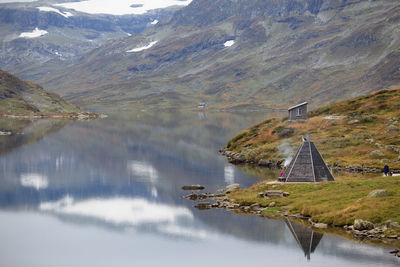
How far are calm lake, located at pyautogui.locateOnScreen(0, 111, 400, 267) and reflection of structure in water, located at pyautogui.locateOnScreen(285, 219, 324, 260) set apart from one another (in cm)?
11

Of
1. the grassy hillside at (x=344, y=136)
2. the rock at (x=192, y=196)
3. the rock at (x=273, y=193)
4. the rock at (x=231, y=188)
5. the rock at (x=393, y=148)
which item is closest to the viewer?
the rock at (x=273, y=193)

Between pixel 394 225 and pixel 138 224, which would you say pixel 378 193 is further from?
pixel 138 224

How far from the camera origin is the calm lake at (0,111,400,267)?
51969 mm

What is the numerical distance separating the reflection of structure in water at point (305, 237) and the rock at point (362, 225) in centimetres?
391

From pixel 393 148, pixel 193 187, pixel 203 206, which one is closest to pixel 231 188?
pixel 193 187

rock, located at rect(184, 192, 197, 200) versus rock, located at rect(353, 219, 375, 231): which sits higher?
rock, located at rect(184, 192, 197, 200)

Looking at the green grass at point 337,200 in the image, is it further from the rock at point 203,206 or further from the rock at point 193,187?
the rock at point 193,187

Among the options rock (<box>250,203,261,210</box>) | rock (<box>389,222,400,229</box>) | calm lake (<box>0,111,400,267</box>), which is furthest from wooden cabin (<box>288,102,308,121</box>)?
rock (<box>389,222,400,229</box>)

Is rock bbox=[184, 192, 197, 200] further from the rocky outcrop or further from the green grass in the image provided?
the rocky outcrop

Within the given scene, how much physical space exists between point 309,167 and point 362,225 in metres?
21.3

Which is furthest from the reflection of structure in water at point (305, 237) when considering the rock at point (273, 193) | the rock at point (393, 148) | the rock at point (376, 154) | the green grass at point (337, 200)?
the rock at point (393, 148)

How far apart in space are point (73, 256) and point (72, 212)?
22.1m

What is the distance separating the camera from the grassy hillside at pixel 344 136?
101375mm

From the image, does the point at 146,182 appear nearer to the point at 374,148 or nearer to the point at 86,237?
the point at 86,237
